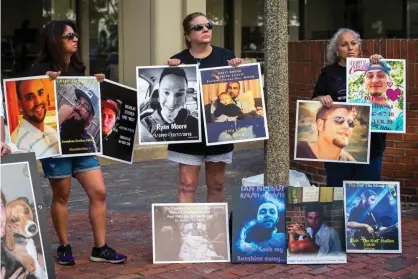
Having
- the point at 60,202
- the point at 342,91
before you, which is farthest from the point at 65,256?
the point at 342,91

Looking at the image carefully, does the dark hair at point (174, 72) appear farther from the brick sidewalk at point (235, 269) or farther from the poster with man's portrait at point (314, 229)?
the brick sidewalk at point (235, 269)

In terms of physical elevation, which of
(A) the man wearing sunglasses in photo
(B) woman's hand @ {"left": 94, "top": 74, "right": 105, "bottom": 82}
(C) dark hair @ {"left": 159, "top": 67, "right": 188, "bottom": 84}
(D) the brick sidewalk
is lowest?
(D) the brick sidewalk

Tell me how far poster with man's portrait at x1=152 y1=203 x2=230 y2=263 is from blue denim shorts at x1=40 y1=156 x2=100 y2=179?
592mm

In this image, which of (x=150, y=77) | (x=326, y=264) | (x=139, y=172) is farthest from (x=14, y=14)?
(x=326, y=264)

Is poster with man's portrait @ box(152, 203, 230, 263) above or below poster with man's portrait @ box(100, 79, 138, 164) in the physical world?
below

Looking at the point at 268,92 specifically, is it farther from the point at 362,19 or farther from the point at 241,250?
the point at 362,19

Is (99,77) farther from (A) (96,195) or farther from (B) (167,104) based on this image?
(A) (96,195)

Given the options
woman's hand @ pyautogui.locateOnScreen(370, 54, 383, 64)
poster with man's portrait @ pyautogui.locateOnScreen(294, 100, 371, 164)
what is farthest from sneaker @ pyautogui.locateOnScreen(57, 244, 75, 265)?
woman's hand @ pyautogui.locateOnScreen(370, 54, 383, 64)

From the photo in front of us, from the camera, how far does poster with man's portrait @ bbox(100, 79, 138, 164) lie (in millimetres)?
5586

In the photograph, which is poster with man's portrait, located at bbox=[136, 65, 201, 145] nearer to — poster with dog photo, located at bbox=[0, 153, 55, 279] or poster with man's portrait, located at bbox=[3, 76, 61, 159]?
poster with man's portrait, located at bbox=[3, 76, 61, 159]

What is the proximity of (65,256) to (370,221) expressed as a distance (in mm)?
2417

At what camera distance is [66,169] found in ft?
18.0

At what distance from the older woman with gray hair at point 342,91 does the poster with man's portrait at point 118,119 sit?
4.85 feet

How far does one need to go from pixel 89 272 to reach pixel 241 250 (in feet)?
3.81
